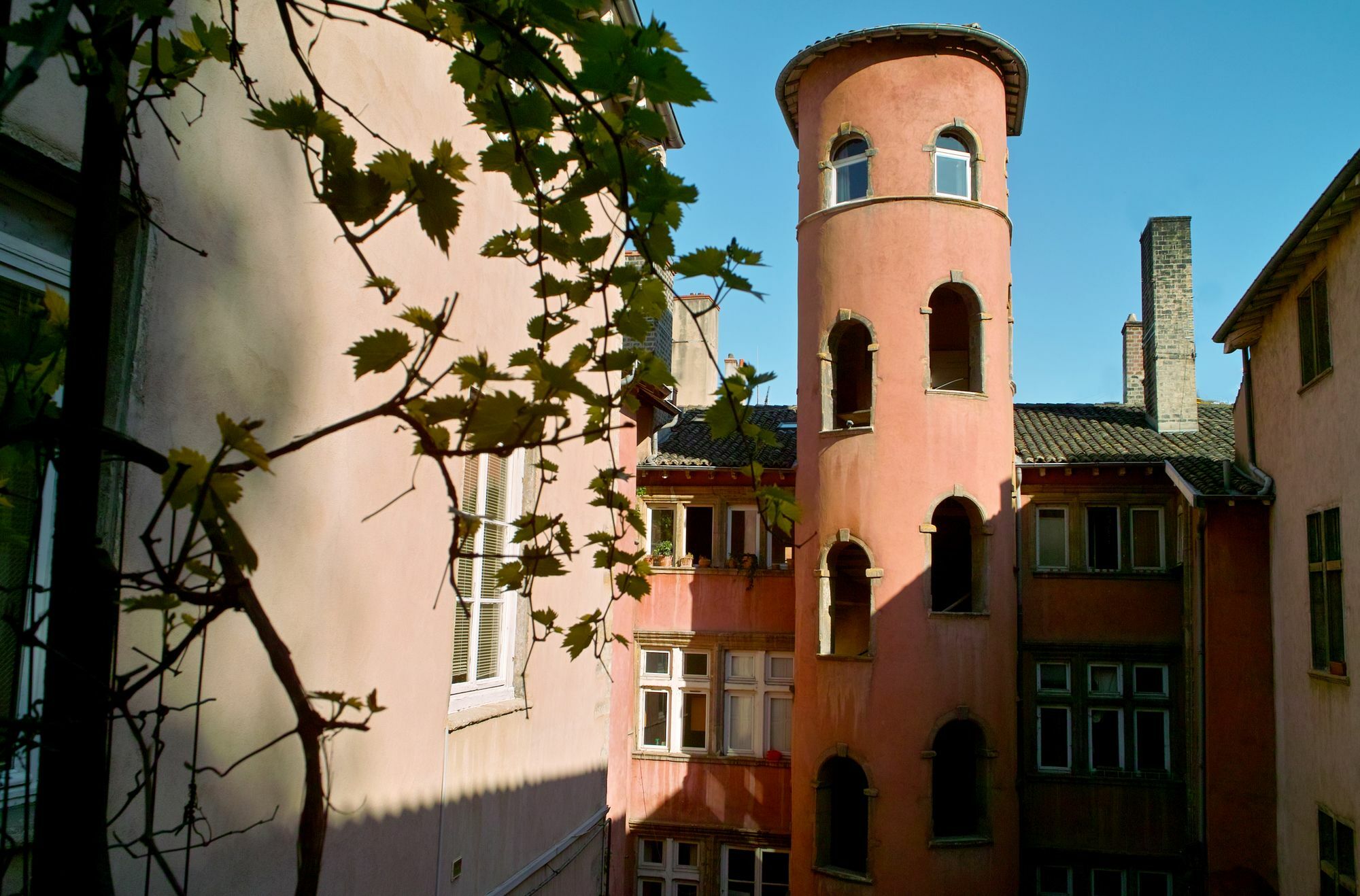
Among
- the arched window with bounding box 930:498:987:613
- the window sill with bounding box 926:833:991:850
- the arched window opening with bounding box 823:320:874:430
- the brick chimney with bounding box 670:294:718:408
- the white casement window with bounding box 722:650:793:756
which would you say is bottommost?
the window sill with bounding box 926:833:991:850

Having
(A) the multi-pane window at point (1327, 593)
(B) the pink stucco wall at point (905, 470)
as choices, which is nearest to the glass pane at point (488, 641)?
(A) the multi-pane window at point (1327, 593)

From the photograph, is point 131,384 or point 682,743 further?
point 682,743

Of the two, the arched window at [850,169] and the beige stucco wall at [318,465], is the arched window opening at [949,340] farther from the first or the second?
the beige stucco wall at [318,465]

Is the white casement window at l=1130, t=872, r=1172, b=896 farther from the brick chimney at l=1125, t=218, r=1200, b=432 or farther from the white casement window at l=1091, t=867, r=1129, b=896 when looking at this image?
the brick chimney at l=1125, t=218, r=1200, b=432

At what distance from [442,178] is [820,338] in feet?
55.9

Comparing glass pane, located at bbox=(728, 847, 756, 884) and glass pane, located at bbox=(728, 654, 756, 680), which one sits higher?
glass pane, located at bbox=(728, 654, 756, 680)

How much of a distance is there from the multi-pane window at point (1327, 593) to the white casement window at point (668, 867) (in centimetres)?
1137

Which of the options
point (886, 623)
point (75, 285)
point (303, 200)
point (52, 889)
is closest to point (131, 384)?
point (303, 200)

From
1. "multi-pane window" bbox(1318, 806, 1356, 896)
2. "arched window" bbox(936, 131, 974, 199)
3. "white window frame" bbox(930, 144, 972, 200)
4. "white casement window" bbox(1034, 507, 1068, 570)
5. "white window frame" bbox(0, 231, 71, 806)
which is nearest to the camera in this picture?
"white window frame" bbox(0, 231, 71, 806)

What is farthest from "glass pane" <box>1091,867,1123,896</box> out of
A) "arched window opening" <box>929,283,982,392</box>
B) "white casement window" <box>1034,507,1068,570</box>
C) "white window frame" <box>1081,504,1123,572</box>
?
"arched window opening" <box>929,283,982,392</box>

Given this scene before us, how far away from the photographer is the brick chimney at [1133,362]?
24375 millimetres

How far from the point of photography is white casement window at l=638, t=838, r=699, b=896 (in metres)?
20.8

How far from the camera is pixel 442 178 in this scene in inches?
94.3

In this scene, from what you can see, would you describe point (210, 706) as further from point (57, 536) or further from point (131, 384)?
point (57, 536)
